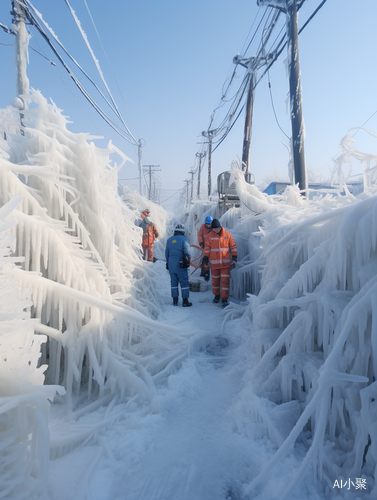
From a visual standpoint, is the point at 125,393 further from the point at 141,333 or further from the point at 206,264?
the point at 206,264

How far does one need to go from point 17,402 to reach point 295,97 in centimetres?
676

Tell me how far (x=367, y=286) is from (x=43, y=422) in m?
1.96

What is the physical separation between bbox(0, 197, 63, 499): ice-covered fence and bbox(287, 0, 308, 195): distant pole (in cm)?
553

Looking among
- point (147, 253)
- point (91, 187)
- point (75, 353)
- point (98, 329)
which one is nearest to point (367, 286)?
point (98, 329)

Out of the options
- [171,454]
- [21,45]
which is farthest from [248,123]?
[171,454]

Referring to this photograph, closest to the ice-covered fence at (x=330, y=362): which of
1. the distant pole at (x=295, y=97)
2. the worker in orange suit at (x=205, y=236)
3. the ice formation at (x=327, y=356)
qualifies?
the ice formation at (x=327, y=356)

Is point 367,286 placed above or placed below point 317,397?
above

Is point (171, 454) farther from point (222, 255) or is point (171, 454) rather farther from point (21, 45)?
Answer: point (21, 45)

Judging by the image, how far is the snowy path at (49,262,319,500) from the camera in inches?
65.5

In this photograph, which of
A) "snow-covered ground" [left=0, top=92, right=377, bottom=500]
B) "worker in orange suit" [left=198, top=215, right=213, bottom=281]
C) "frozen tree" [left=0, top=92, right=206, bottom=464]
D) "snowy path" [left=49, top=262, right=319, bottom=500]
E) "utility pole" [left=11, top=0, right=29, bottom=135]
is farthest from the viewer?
"worker in orange suit" [left=198, top=215, right=213, bottom=281]

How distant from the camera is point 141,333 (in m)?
3.35

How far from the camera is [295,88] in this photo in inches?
223

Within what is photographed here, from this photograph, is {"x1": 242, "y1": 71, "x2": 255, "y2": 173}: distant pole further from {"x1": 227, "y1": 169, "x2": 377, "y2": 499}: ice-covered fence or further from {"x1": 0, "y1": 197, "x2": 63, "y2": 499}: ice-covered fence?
{"x1": 0, "y1": 197, "x2": 63, "y2": 499}: ice-covered fence

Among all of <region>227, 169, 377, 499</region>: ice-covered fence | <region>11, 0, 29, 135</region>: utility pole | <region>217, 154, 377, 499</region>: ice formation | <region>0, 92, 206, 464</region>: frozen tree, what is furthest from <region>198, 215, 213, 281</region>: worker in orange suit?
<region>11, 0, 29, 135</region>: utility pole
